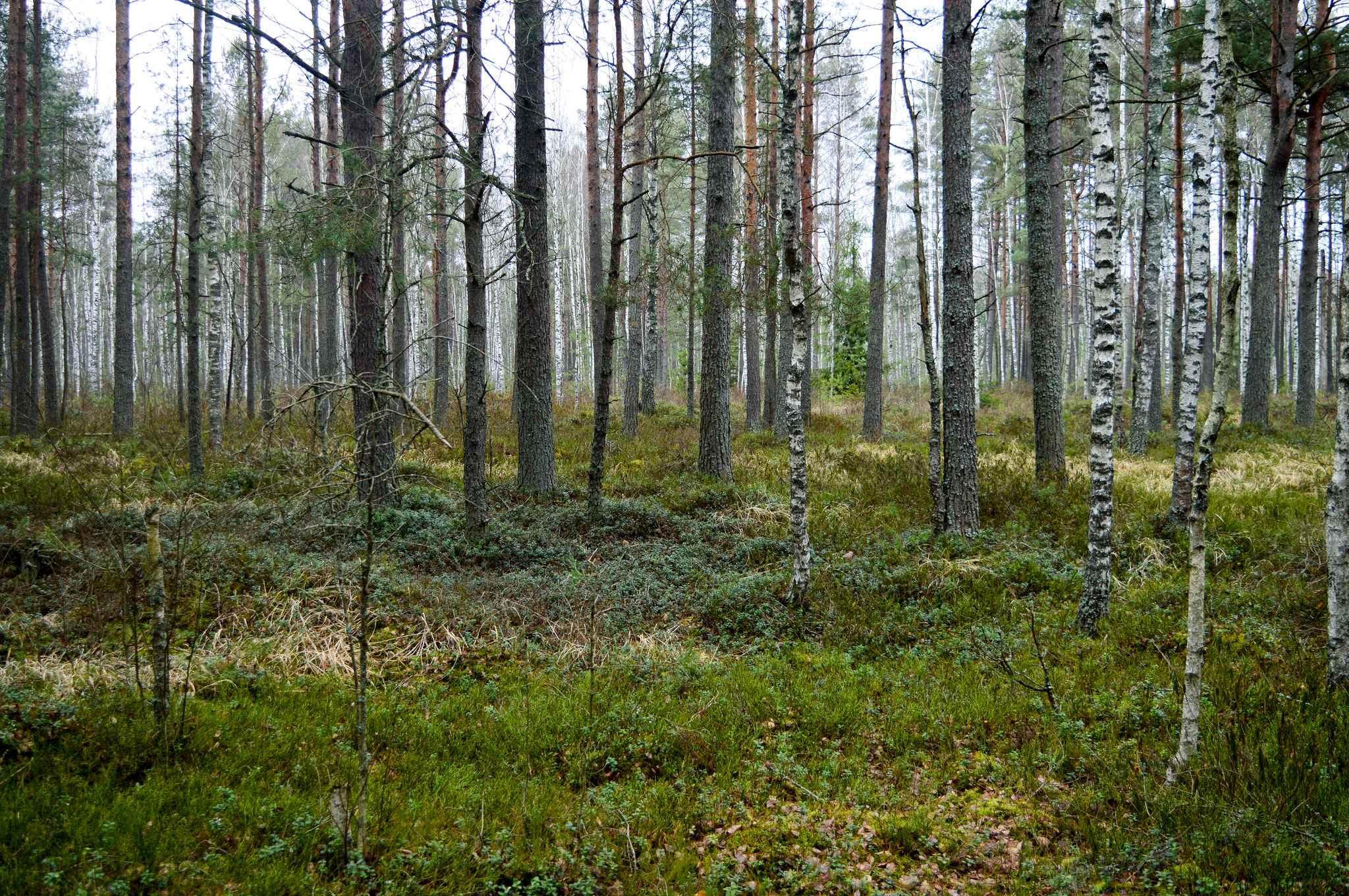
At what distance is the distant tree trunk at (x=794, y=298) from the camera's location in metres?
6.68

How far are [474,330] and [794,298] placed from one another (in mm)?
3717

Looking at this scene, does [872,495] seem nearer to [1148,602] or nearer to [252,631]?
[1148,602]

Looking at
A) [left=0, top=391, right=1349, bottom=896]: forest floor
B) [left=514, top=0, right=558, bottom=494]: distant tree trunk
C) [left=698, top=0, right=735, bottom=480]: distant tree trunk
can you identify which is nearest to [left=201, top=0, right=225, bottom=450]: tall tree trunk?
[left=0, top=391, right=1349, bottom=896]: forest floor

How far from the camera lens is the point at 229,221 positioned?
905 inches

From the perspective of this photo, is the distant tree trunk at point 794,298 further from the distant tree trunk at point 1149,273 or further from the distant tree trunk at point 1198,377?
the distant tree trunk at point 1149,273

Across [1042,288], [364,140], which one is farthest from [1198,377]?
[364,140]

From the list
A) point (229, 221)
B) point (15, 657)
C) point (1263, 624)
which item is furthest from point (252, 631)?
point (229, 221)

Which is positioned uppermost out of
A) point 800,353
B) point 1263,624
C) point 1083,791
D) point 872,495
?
point 800,353

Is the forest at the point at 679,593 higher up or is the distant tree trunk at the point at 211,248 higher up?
the distant tree trunk at the point at 211,248

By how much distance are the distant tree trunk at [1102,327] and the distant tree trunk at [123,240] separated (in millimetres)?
17844

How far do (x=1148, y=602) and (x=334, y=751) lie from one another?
683 centimetres

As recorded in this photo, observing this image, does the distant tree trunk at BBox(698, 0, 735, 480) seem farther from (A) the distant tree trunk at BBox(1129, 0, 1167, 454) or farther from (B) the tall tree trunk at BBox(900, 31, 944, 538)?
(A) the distant tree trunk at BBox(1129, 0, 1167, 454)

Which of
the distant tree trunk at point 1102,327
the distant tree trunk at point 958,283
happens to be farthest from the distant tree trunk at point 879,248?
the distant tree trunk at point 1102,327

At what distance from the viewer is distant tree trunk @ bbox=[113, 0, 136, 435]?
14598mm
